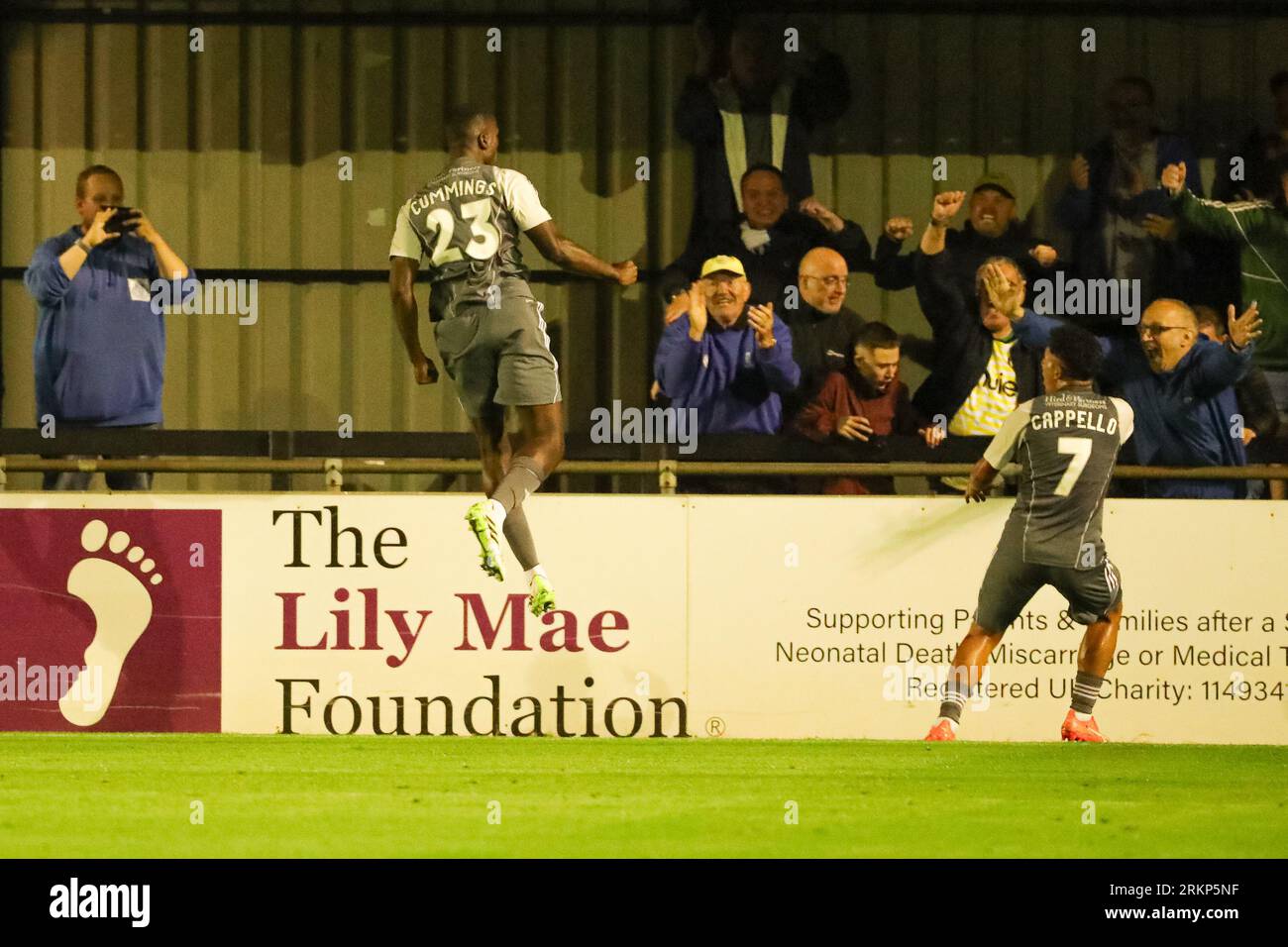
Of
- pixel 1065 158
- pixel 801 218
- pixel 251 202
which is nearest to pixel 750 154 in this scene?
pixel 801 218

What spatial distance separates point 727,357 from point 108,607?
379 centimetres

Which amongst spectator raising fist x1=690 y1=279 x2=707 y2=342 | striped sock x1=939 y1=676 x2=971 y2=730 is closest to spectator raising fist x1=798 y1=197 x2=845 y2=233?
spectator raising fist x1=690 y1=279 x2=707 y2=342

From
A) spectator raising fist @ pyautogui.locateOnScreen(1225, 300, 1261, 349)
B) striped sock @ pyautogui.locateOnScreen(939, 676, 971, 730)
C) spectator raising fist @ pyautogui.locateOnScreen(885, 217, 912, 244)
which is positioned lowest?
striped sock @ pyautogui.locateOnScreen(939, 676, 971, 730)

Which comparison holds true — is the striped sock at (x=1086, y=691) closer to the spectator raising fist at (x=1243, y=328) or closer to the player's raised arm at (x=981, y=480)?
the player's raised arm at (x=981, y=480)

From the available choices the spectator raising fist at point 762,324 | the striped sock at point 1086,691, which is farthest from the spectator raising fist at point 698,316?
the striped sock at point 1086,691

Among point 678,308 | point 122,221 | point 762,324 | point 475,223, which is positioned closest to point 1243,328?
point 762,324

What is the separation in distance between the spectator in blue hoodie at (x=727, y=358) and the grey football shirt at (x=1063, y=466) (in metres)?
1.86

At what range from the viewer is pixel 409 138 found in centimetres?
1530

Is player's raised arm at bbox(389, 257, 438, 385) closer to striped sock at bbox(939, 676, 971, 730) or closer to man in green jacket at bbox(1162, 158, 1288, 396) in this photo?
striped sock at bbox(939, 676, 971, 730)

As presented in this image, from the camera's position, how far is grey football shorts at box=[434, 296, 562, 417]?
380 inches

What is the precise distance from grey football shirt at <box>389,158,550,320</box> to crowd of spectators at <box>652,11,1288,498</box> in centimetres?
258

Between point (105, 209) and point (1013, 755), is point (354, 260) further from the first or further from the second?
point (1013, 755)

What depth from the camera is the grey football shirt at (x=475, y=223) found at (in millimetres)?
9570

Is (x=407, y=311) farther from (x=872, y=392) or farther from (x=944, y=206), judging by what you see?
(x=944, y=206)
